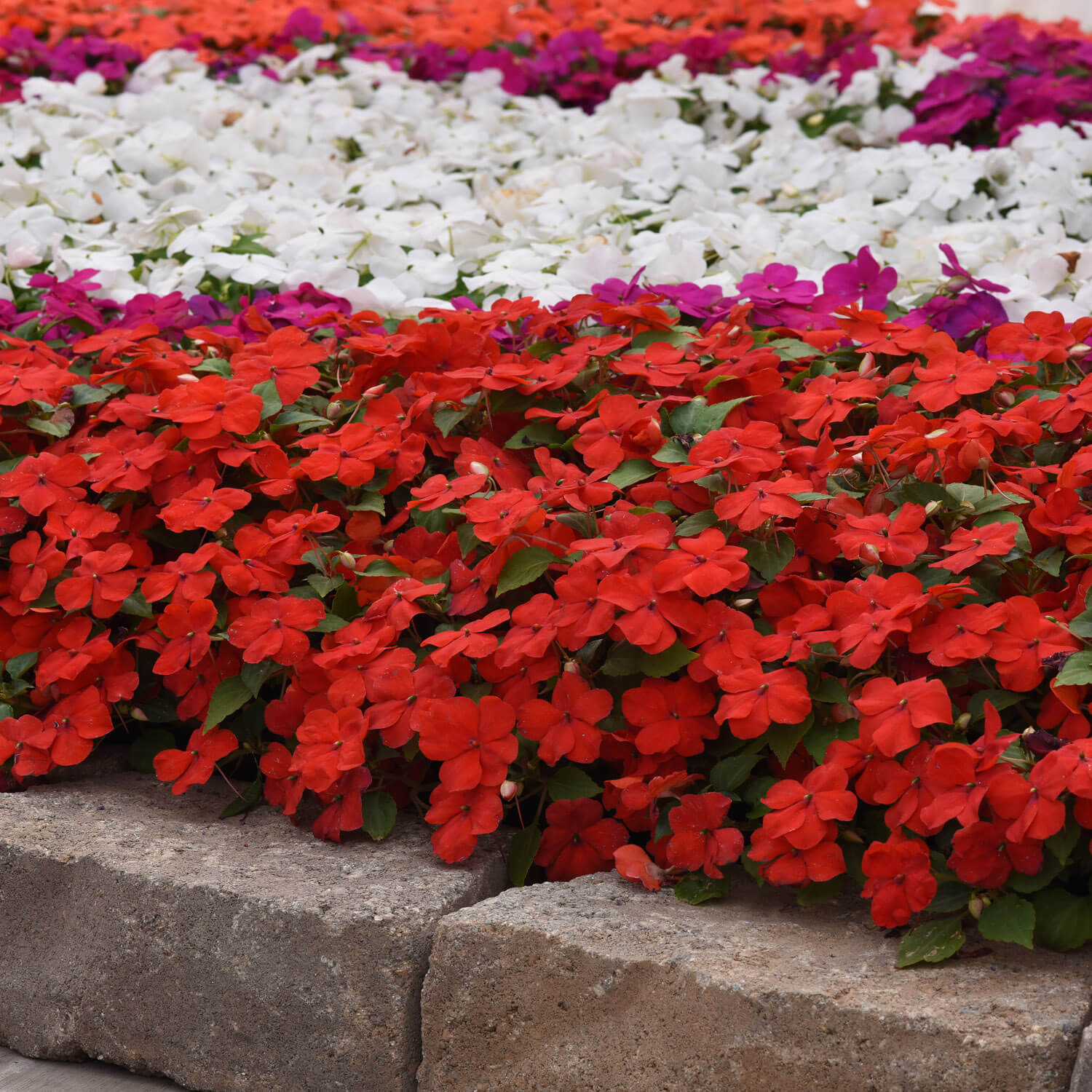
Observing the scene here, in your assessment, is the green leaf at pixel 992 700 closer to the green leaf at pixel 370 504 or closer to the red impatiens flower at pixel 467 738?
the red impatiens flower at pixel 467 738

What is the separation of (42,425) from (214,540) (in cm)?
32

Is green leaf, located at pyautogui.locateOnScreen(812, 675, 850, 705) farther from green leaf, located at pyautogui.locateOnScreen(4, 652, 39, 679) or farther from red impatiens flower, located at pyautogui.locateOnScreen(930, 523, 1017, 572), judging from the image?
green leaf, located at pyautogui.locateOnScreen(4, 652, 39, 679)

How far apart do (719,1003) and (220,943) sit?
0.53 m

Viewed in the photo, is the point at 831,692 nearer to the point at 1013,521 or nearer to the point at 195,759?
the point at 1013,521

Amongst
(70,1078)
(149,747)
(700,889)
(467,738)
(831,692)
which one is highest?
(831,692)

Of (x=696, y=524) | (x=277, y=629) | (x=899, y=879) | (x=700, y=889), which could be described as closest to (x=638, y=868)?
(x=700, y=889)

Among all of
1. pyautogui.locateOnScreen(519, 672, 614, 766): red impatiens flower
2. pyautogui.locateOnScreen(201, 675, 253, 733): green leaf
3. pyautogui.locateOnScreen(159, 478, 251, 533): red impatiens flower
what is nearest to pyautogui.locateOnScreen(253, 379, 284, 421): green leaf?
pyautogui.locateOnScreen(159, 478, 251, 533): red impatiens flower

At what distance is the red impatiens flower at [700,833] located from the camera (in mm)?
1258

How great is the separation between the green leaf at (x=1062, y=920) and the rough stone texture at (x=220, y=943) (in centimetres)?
57

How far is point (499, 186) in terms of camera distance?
2939 millimetres

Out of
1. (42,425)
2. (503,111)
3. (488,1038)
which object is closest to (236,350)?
(42,425)

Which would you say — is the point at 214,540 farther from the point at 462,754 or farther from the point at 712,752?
the point at 712,752

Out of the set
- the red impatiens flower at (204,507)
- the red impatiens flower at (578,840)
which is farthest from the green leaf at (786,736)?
the red impatiens flower at (204,507)

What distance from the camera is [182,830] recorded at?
1442 millimetres
